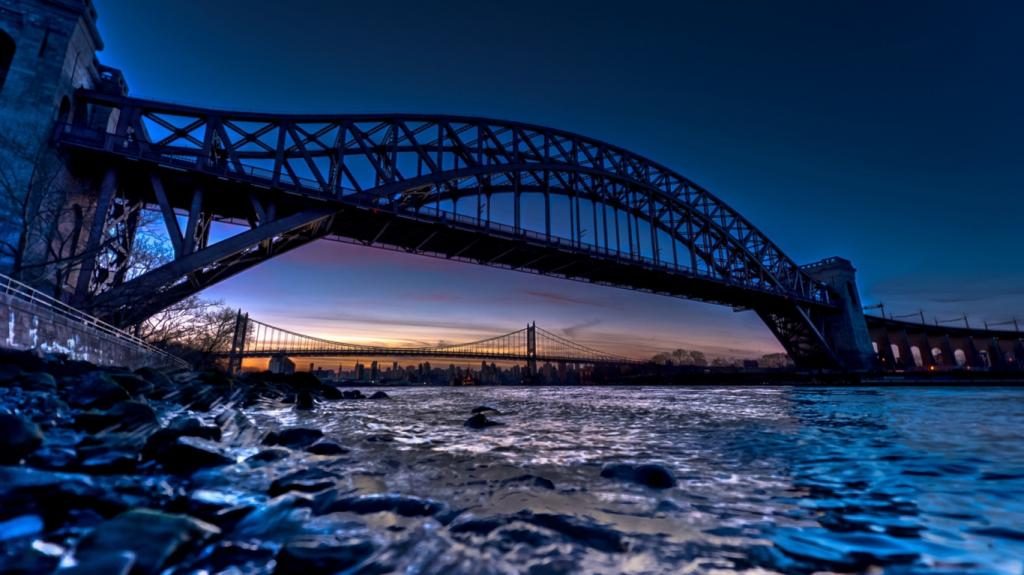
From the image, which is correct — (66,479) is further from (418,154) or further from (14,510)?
(418,154)

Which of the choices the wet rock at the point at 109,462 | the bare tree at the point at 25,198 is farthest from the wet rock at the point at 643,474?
the bare tree at the point at 25,198

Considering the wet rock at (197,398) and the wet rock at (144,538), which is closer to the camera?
the wet rock at (144,538)

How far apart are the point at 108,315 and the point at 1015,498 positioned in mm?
24511

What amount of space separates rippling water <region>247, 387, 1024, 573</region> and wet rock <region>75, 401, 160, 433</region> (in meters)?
2.26

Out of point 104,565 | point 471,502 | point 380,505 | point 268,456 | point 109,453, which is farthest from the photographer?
point 268,456

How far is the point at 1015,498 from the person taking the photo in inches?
123

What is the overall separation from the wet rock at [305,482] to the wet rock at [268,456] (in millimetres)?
687

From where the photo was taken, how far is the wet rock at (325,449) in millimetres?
4910

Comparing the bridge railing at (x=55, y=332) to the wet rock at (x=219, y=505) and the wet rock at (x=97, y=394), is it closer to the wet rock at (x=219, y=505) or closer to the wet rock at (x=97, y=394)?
the wet rock at (x=97, y=394)

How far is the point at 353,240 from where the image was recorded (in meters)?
30.9

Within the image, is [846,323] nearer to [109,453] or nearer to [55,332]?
[109,453]

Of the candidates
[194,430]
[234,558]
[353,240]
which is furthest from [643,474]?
[353,240]

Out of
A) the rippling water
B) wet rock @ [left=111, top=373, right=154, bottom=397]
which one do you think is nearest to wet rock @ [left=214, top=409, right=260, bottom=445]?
the rippling water

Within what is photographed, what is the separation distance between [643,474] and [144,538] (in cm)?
356
